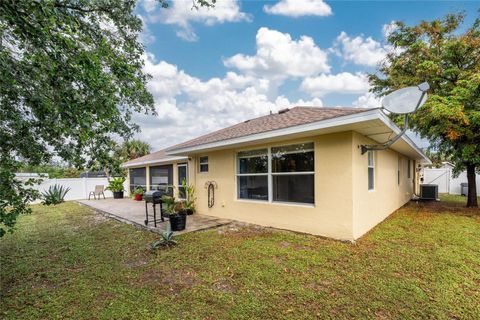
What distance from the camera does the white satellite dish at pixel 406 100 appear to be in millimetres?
4180

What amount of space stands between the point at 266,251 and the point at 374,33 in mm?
10634

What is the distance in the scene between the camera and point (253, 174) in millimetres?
7129

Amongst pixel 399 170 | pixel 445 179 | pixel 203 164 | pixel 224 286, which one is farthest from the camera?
pixel 445 179

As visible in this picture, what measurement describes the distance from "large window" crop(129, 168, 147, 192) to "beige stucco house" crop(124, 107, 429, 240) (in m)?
6.95

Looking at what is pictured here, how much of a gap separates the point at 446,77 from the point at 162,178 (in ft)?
44.2

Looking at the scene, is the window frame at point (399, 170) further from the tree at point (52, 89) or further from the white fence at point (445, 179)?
the tree at point (52, 89)

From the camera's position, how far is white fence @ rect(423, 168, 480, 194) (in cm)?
1650

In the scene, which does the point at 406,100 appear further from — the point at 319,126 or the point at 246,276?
the point at 246,276

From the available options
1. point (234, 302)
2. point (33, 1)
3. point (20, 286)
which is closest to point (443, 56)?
point (234, 302)

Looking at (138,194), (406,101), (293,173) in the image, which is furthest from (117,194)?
(406,101)

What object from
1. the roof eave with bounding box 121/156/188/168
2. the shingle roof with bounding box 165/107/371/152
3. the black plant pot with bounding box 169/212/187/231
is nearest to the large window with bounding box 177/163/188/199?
the roof eave with bounding box 121/156/188/168

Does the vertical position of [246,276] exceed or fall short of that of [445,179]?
it falls short

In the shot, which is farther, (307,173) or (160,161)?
(160,161)

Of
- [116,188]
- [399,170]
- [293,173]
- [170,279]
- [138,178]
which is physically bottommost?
[170,279]
